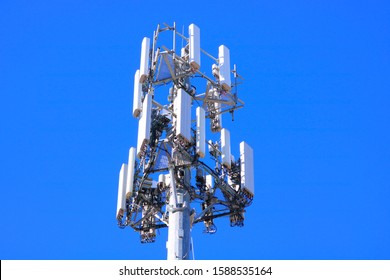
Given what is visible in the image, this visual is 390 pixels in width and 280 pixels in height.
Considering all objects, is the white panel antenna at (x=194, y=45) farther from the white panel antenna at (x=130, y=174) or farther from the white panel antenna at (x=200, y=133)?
the white panel antenna at (x=130, y=174)

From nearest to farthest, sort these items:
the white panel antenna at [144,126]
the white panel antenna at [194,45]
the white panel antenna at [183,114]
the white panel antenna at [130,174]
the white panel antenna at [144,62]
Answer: the white panel antenna at [183,114] < the white panel antenna at [144,126] < the white panel antenna at [130,174] < the white panel antenna at [194,45] < the white panel antenna at [144,62]

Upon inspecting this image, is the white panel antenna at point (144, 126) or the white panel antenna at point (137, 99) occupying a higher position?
the white panel antenna at point (137, 99)

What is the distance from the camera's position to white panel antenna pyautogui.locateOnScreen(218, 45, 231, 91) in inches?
1437

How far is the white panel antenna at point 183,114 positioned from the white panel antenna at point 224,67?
122 inches

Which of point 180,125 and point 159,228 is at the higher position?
point 180,125

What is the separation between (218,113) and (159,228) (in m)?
6.36

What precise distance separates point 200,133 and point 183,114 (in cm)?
108

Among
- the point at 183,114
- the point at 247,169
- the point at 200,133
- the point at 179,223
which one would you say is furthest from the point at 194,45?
the point at 179,223

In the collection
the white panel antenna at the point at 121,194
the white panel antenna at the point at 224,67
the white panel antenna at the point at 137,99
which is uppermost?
the white panel antenna at the point at 224,67

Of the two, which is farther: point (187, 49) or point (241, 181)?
point (187, 49)

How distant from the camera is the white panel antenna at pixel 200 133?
108 feet
